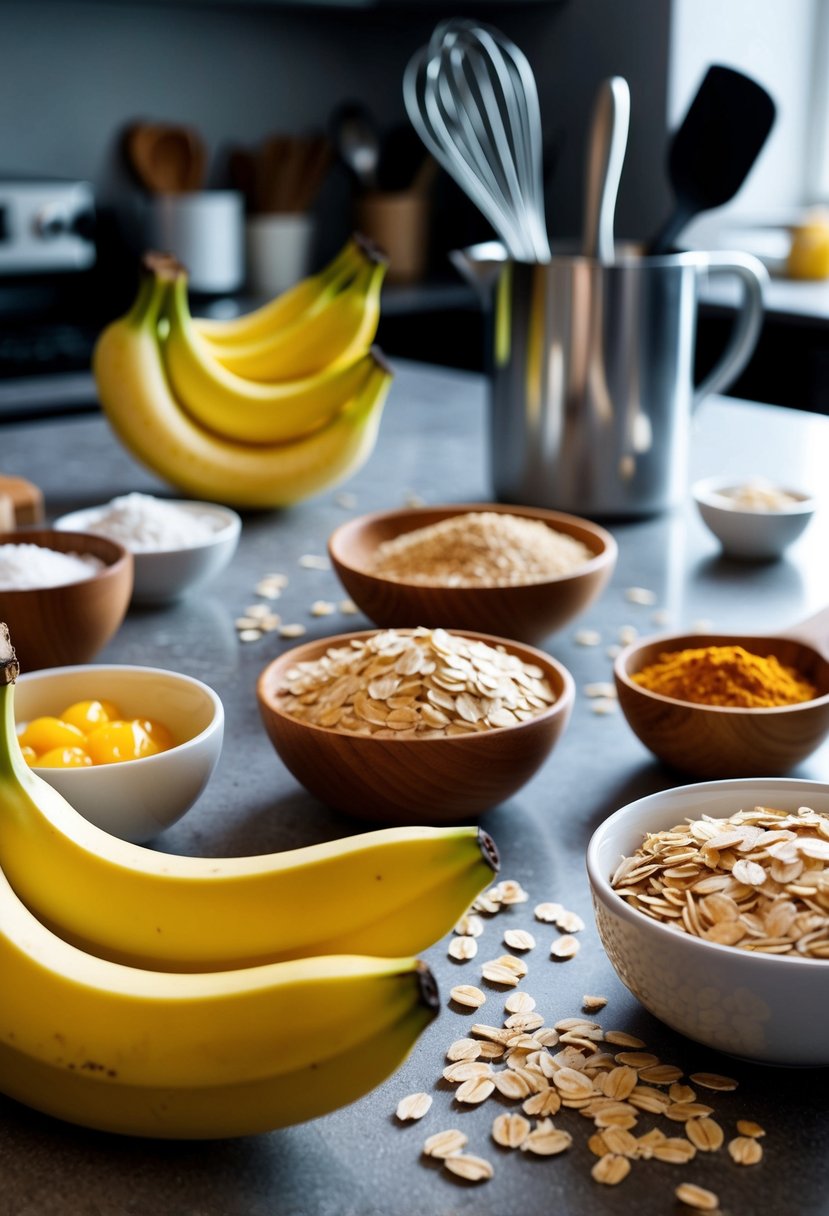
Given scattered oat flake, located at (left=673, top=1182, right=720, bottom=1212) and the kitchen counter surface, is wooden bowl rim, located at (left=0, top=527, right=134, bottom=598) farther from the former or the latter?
scattered oat flake, located at (left=673, top=1182, right=720, bottom=1212)

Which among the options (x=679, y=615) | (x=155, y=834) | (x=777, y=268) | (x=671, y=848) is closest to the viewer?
(x=671, y=848)

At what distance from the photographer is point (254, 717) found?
0.89m

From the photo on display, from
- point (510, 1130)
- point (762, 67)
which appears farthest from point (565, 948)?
point (762, 67)

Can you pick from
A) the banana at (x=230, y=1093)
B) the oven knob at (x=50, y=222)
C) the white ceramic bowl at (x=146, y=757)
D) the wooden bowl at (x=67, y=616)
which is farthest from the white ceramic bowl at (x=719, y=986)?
the oven knob at (x=50, y=222)

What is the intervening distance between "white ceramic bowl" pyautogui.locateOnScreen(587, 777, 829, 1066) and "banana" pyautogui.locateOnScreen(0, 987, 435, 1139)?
0.37 feet

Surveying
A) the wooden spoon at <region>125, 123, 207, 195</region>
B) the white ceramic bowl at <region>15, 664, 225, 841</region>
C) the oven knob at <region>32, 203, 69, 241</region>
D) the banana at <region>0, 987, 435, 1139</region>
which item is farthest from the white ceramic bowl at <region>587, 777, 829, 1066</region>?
the wooden spoon at <region>125, 123, 207, 195</region>

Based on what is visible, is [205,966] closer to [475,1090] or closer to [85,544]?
[475,1090]

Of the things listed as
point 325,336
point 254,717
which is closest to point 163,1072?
point 254,717

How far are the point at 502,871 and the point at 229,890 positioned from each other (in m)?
0.20

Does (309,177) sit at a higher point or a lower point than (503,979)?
higher

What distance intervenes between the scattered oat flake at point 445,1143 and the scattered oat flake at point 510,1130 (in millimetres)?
13

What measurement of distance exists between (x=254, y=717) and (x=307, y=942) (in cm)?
37

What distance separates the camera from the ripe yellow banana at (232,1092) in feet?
1.52

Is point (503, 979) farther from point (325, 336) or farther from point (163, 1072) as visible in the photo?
point (325, 336)
